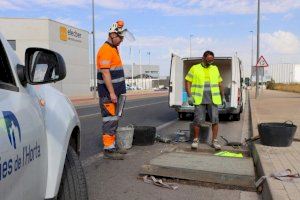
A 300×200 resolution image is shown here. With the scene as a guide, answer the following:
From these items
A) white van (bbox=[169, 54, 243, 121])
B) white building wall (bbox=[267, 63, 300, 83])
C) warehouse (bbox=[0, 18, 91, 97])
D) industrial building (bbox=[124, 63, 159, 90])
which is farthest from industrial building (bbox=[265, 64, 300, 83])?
white van (bbox=[169, 54, 243, 121])

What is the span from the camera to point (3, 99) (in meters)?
2.52

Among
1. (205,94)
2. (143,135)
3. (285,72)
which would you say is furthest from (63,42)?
(285,72)

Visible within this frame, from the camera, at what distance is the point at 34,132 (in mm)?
2867

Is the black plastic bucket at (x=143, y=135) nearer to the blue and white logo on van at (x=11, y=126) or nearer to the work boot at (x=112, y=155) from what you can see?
the work boot at (x=112, y=155)

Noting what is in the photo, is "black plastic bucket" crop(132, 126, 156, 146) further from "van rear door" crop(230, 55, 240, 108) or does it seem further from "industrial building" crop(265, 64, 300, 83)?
"industrial building" crop(265, 64, 300, 83)

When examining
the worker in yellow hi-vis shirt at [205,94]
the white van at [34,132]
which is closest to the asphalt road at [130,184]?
the worker in yellow hi-vis shirt at [205,94]

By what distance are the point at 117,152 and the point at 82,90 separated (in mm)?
50158

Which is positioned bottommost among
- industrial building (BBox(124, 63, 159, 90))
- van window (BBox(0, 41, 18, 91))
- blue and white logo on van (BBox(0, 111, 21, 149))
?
industrial building (BBox(124, 63, 159, 90))

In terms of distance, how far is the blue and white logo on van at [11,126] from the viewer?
2.38 m

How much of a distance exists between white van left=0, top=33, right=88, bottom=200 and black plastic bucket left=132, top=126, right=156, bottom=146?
17.9 ft

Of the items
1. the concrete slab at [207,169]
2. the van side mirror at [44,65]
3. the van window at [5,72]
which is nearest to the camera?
the van window at [5,72]

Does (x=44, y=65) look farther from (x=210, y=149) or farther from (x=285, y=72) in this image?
(x=285, y=72)

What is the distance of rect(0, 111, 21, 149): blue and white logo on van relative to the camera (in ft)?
7.80

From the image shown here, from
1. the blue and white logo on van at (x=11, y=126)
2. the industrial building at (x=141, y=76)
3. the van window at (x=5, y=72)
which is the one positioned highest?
the van window at (x=5, y=72)
